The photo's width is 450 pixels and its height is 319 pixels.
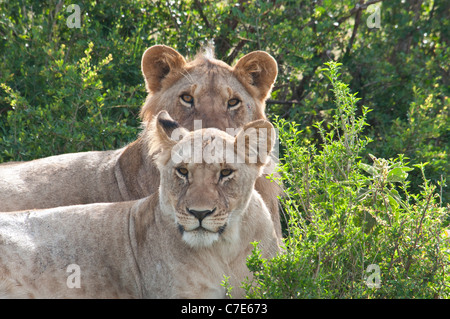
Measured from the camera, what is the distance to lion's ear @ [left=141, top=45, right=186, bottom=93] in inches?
188

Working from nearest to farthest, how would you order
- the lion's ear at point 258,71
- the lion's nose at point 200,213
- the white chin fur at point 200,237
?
the lion's nose at point 200,213 → the white chin fur at point 200,237 → the lion's ear at point 258,71

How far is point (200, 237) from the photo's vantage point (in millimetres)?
3693

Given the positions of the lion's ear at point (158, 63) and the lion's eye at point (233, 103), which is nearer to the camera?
the lion's eye at point (233, 103)

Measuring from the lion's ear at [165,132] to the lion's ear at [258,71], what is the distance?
36.0 inches

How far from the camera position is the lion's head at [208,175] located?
3602 mm

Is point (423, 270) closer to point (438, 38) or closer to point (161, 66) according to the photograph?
point (161, 66)

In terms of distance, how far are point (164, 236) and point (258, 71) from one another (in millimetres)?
1430
